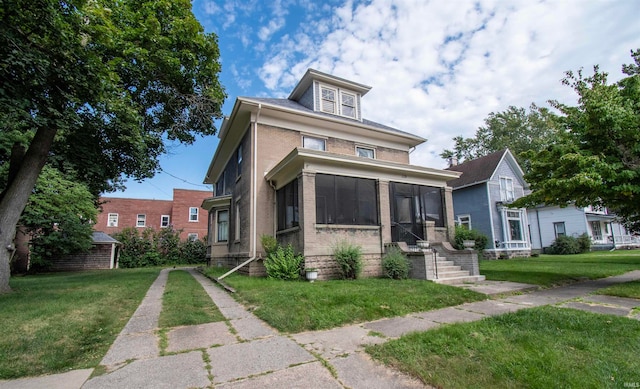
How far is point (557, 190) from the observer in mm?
8250

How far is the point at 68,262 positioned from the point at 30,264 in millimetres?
2212

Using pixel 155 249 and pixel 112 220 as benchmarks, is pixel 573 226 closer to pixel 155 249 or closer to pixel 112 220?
pixel 155 249

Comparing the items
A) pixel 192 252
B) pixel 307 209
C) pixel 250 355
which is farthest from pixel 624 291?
pixel 192 252

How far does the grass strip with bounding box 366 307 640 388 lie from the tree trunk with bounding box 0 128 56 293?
392 inches

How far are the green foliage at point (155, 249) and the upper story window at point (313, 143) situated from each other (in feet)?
61.7

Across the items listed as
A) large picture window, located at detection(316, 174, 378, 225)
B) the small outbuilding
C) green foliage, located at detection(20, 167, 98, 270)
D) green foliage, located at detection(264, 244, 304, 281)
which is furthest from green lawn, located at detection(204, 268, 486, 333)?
the small outbuilding

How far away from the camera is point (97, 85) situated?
713 cm

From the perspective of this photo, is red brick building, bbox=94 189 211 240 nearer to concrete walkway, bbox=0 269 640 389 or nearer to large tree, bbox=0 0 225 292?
large tree, bbox=0 0 225 292

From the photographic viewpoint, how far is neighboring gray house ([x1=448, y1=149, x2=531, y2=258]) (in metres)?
21.2

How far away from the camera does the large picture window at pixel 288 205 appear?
1086 centimetres

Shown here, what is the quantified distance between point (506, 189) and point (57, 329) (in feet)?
83.0

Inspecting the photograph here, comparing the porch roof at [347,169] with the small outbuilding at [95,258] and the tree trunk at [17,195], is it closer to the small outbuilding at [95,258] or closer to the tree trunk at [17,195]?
the tree trunk at [17,195]

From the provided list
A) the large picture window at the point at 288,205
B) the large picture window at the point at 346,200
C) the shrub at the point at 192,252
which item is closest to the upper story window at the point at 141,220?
the shrub at the point at 192,252

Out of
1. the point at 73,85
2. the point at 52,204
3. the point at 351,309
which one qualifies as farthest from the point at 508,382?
the point at 52,204
